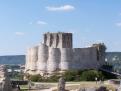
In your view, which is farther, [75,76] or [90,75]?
[75,76]

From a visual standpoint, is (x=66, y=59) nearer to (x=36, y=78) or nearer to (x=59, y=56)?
(x=59, y=56)

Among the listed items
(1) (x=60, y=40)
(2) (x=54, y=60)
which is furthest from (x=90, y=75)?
(1) (x=60, y=40)

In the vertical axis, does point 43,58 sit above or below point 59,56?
below

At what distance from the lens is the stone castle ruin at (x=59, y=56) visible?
9269cm

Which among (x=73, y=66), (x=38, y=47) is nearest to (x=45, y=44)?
(x=38, y=47)

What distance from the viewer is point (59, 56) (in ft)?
307

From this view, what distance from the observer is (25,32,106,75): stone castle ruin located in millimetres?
92688

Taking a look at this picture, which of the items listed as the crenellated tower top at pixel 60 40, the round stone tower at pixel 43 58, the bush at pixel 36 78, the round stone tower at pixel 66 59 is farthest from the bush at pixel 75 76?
the crenellated tower top at pixel 60 40

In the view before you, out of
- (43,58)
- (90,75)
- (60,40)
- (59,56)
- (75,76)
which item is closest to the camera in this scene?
(90,75)

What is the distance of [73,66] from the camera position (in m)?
92.4

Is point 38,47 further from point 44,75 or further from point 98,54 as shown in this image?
point 98,54

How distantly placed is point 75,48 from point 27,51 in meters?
12.1

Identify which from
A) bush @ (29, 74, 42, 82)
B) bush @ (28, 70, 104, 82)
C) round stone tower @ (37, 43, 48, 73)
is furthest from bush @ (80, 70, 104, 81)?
round stone tower @ (37, 43, 48, 73)

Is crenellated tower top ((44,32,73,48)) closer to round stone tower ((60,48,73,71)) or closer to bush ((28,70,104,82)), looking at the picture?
round stone tower ((60,48,73,71))
